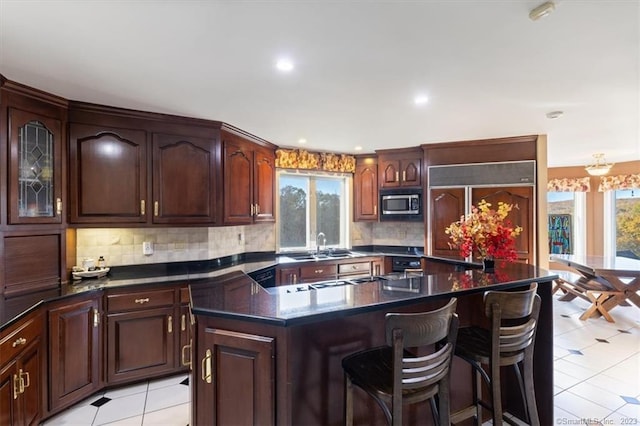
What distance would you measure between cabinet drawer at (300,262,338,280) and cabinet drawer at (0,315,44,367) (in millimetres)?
2577

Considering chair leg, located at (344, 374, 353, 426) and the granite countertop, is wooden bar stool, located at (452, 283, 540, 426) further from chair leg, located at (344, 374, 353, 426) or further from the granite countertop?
chair leg, located at (344, 374, 353, 426)

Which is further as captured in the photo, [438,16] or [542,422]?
[542,422]

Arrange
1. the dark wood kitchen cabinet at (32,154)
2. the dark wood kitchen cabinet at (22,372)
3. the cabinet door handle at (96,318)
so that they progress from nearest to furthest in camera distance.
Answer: the dark wood kitchen cabinet at (22,372) → the dark wood kitchen cabinet at (32,154) → the cabinet door handle at (96,318)

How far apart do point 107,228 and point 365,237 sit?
3596 millimetres

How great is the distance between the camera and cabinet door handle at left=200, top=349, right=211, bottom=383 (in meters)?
1.65

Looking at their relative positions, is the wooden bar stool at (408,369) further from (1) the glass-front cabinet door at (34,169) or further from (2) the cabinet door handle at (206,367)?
(1) the glass-front cabinet door at (34,169)

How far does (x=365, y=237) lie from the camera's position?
533cm

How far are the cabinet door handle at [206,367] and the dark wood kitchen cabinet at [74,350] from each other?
4.67ft

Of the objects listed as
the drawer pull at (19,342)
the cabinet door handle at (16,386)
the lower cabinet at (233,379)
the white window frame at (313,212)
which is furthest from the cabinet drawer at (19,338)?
the white window frame at (313,212)

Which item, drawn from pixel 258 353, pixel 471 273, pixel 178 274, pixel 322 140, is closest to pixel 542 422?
pixel 471 273

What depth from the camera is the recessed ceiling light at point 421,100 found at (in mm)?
2658

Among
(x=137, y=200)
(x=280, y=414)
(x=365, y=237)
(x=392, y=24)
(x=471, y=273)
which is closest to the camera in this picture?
(x=280, y=414)

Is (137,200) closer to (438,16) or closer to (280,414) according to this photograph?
(280,414)

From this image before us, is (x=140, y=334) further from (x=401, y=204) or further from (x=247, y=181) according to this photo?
(x=401, y=204)
